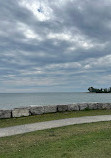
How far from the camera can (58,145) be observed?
4738 millimetres

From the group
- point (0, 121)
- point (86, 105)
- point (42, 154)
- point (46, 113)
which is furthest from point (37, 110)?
point (42, 154)

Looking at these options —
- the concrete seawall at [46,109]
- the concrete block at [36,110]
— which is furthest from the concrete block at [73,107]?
the concrete block at [36,110]

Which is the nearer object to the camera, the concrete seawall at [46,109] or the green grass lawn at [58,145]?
the green grass lawn at [58,145]

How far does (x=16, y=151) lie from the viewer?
14.7 ft

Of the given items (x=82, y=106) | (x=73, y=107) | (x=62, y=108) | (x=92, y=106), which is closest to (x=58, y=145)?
(x=62, y=108)

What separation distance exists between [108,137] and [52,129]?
84.4 inches

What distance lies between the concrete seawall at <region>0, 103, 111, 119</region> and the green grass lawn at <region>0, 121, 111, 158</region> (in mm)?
3473

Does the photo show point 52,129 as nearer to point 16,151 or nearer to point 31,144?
point 31,144

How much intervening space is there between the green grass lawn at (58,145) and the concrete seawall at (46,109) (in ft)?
11.4

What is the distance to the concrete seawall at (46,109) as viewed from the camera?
9366mm

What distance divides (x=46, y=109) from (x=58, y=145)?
18.1ft

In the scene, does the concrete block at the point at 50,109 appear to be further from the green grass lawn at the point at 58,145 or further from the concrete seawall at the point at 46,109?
the green grass lawn at the point at 58,145

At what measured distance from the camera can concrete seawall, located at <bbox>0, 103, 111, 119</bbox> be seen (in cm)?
937

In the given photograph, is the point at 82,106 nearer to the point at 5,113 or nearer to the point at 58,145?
the point at 5,113
